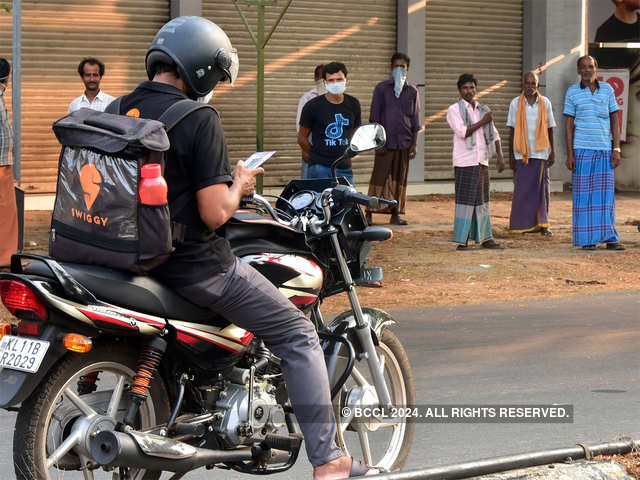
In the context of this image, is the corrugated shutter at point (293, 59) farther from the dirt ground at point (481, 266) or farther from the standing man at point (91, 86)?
the standing man at point (91, 86)

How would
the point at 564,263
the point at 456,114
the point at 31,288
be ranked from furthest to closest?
the point at 456,114 < the point at 564,263 < the point at 31,288

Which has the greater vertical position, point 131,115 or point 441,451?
point 131,115

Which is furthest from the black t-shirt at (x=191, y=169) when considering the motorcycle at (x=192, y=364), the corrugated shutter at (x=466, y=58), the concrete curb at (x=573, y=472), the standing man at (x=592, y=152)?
the corrugated shutter at (x=466, y=58)

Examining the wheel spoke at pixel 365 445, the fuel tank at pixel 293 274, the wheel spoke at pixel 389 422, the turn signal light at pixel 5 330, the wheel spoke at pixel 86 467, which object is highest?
the fuel tank at pixel 293 274

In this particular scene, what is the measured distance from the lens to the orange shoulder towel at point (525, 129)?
13.6m

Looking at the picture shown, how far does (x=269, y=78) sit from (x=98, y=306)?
554 inches

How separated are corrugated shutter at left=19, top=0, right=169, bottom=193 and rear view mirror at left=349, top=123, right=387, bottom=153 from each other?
11592 mm

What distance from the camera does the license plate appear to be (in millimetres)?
3506

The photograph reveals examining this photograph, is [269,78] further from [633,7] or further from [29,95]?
[633,7]

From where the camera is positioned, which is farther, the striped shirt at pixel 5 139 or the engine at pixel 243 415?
the striped shirt at pixel 5 139

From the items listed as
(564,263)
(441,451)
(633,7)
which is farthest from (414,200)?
(441,451)

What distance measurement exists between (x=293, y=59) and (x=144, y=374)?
14255 mm

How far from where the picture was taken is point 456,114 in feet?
41.4

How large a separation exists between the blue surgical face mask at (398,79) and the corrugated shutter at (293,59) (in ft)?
10.6
